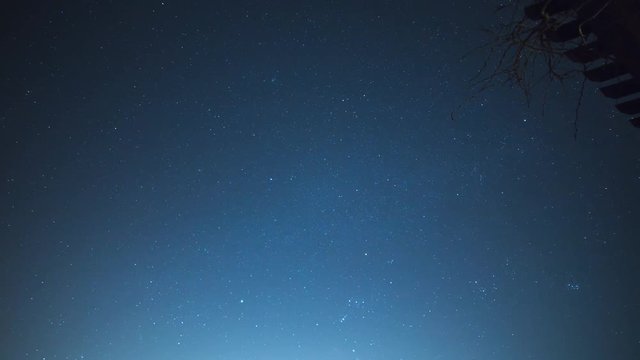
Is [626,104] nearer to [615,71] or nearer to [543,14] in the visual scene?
[615,71]

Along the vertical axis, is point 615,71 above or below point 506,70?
below

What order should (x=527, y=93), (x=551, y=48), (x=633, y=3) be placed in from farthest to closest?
1. (x=527, y=93)
2. (x=551, y=48)
3. (x=633, y=3)

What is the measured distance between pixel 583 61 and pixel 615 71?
8 cm

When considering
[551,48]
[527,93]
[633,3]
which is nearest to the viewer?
[633,3]

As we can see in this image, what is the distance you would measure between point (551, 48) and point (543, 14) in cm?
12

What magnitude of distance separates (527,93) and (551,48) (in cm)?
16

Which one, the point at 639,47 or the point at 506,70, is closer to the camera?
the point at 639,47

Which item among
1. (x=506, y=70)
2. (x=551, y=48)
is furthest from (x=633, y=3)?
(x=506, y=70)

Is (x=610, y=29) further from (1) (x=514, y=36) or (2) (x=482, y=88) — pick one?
(2) (x=482, y=88)

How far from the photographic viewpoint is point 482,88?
1.17m

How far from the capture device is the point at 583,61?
0.96 m

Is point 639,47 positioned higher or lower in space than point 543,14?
lower

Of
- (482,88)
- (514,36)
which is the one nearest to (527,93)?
(482,88)

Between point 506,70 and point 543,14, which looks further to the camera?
point 506,70
